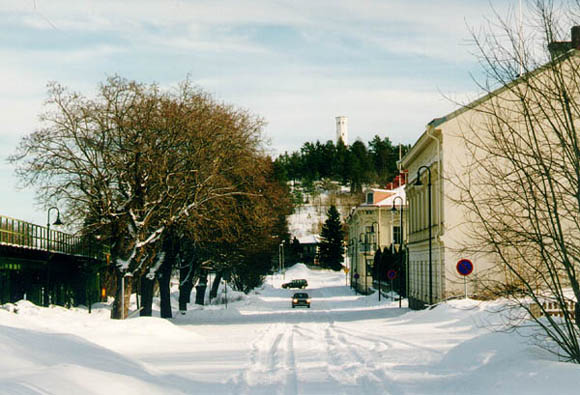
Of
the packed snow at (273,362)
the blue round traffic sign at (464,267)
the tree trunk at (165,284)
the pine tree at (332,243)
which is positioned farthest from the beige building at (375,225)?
the packed snow at (273,362)

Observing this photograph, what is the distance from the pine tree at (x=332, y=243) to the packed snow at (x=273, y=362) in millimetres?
117325

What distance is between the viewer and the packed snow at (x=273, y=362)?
12688 mm

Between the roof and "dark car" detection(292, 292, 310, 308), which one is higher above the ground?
the roof

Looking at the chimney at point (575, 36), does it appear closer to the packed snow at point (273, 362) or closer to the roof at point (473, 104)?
the roof at point (473, 104)

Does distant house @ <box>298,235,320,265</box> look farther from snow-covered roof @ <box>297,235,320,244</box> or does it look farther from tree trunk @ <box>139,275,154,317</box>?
tree trunk @ <box>139,275,154,317</box>

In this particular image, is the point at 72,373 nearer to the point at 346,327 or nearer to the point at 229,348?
the point at 229,348

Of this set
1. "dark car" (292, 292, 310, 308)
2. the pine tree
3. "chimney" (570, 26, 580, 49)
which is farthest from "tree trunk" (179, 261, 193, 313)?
the pine tree

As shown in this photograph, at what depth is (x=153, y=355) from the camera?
71.9 feet

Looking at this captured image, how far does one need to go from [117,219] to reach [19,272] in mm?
17518

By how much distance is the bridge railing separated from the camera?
39.4 metres

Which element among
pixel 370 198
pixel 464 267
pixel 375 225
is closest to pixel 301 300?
pixel 464 267

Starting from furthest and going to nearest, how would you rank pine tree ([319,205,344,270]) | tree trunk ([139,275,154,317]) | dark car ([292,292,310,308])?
1. pine tree ([319,205,344,270])
2. dark car ([292,292,310,308])
3. tree trunk ([139,275,154,317])

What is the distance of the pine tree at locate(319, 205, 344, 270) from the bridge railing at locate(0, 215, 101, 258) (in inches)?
3704

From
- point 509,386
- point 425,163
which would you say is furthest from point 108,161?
point 509,386
